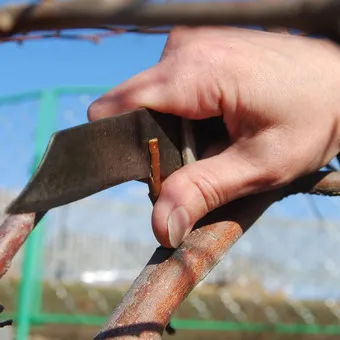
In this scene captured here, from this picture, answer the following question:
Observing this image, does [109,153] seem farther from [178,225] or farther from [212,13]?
[212,13]

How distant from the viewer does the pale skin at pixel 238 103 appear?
55cm

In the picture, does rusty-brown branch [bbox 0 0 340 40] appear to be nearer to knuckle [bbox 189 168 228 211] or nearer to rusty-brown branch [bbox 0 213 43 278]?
knuckle [bbox 189 168 228 211]

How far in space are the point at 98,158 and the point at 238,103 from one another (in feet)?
0.48

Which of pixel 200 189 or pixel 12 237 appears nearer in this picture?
pixel 200 189

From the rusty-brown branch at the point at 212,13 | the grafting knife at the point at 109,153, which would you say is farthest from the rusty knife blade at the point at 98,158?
the rusty-brown branch at the point at 212,13

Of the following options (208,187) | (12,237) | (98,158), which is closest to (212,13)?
(98,158)

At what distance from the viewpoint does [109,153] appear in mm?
474

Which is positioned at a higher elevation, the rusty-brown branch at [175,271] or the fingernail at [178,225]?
the fingernail at [178,225]

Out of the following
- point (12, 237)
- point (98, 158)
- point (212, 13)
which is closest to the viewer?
point (212, 13)

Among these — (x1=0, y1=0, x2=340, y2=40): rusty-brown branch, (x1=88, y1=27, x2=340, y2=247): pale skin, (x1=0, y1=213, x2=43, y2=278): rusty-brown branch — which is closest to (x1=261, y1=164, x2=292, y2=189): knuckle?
(x1=88, y1=27, x2=340, y2=247): pale skin

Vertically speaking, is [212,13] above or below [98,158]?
above

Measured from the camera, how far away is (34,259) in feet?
9.75

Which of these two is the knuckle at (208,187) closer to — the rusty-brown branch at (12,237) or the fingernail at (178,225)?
the fingernail at (178,225)

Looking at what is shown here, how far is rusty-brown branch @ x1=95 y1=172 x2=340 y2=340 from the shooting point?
0.49m
